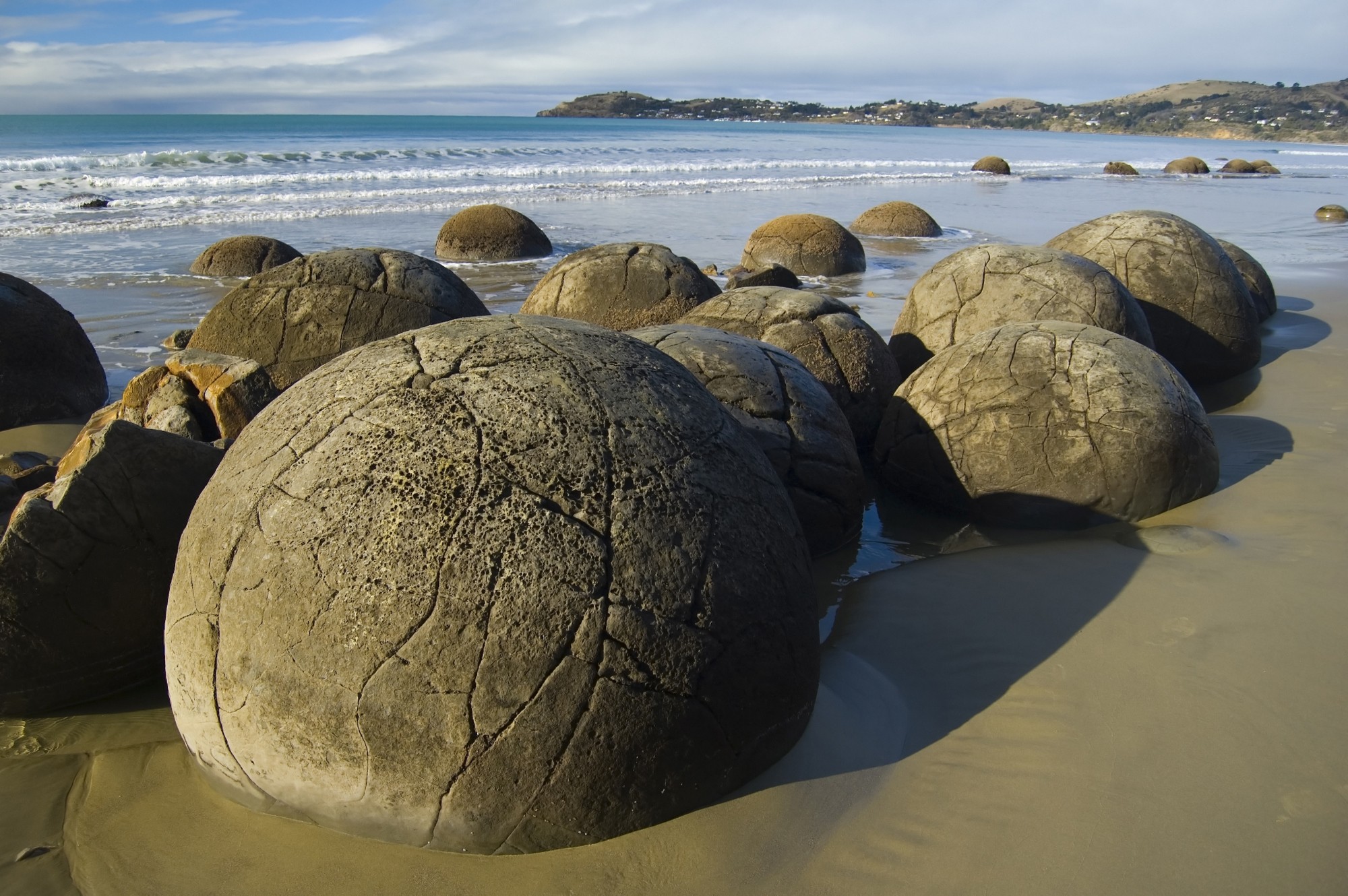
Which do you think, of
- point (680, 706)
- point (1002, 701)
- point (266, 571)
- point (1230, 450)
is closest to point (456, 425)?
point (266, 571)

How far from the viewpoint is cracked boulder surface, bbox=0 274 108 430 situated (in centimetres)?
755

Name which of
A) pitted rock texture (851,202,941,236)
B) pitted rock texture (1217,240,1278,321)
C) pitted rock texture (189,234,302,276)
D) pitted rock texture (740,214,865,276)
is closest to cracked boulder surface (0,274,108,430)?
pitted rock texture (189,234,302,276)

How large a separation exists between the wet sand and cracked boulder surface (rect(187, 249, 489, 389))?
396 cm

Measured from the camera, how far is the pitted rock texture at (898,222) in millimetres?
20547

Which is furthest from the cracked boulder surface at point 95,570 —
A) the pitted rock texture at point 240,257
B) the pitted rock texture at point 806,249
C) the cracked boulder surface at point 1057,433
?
the pitted rock texture at point 806,249

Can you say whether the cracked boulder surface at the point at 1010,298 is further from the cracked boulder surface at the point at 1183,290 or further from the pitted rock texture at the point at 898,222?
the pitted rock texture at the point at 898,222

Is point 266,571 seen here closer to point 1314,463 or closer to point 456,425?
point 456,425

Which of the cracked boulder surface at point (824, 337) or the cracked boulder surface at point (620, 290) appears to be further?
the cracked boulder surface at point (620, 290)

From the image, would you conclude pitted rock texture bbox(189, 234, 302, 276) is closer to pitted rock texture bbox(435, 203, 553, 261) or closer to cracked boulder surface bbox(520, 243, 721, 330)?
pitted rock texture bbox(435, 203, 553, 261)

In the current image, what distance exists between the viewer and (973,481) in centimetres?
561

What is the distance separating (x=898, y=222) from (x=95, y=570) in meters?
19.0

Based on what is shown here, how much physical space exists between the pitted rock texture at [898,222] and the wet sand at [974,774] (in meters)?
16.4

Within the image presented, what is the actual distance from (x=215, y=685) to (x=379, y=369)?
3.40ft

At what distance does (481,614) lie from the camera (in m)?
2.65
